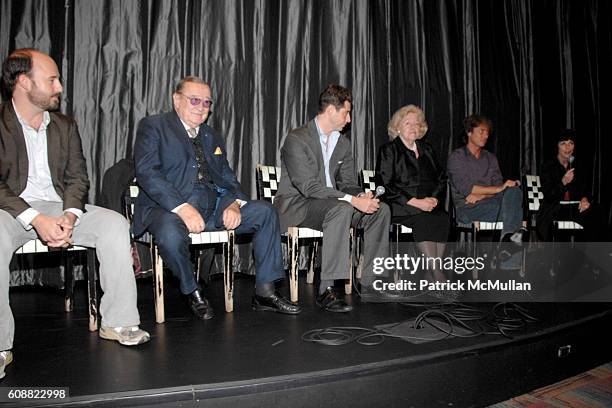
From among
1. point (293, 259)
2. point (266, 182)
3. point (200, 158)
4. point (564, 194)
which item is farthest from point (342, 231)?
point (564, 194)

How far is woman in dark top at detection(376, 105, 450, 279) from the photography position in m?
3.37

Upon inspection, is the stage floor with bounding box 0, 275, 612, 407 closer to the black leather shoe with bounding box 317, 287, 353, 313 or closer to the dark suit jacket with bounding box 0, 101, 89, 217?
the black leather shoe with bounding box 317, 287, 353, 313

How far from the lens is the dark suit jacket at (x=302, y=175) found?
2.98 m

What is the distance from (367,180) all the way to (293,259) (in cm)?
118

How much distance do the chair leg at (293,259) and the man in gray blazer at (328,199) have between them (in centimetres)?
7

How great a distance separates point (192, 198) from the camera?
8.73 feet

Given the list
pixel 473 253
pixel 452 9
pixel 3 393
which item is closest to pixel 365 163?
pixel 473 253

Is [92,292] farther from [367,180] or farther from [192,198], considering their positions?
[367,180]

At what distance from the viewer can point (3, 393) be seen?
151 centimetres

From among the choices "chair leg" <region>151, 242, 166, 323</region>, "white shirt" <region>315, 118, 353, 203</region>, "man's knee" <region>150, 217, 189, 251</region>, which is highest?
"white shirt" <region>315, 118, 353, 203</region>

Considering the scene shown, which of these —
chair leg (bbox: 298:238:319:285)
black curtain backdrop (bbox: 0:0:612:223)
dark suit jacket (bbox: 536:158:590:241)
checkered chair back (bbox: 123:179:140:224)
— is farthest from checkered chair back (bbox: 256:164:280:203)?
dark suit jacket (bbox: 536:158:590:241)

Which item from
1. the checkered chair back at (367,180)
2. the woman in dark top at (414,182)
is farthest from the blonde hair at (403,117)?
the checkered chair back at (367,180)

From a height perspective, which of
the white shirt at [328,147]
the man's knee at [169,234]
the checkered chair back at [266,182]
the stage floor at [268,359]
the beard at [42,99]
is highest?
the beard at [42,99]

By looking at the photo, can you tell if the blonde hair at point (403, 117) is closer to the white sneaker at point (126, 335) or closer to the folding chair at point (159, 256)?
the folding chair at point (159, 256)
